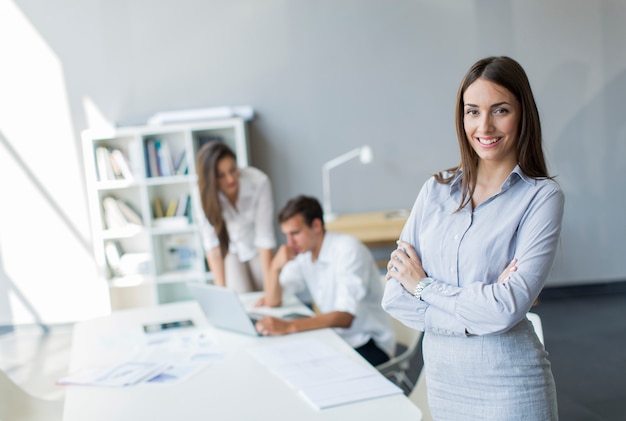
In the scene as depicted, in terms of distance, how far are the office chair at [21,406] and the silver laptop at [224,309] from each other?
0.67 metres

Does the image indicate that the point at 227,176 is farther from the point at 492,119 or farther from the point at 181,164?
the point at 492,119

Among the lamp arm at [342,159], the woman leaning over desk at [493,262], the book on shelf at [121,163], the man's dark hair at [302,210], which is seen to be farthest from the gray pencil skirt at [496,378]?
the book on shelf at [121,163]

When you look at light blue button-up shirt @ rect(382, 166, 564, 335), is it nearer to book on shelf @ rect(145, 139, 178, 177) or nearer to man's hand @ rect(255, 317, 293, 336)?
man's hand @ rect(255, 317, 293, 336)

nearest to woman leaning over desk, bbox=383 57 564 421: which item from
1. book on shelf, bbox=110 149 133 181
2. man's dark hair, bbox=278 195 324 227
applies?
man's dark hair, bbox=278 195 324 227

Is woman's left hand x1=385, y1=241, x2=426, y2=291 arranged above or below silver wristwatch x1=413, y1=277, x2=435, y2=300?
above

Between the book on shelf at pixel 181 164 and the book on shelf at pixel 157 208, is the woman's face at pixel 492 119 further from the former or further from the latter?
the book on shelf at pixel 157 208

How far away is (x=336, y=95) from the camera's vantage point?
5.56m

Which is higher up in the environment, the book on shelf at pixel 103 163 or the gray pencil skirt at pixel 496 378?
the book on shelf at pixel 103 163

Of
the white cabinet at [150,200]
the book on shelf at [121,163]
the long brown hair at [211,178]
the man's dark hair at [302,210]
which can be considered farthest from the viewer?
the book on shelf at [121,163]

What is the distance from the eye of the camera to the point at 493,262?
5.22 ft

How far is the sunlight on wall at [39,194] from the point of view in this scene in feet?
18.2

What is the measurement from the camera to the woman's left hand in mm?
1705

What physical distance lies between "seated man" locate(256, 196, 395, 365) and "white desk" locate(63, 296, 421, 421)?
0.16 m

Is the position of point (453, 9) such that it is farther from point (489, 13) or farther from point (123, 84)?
point (123, 84)
